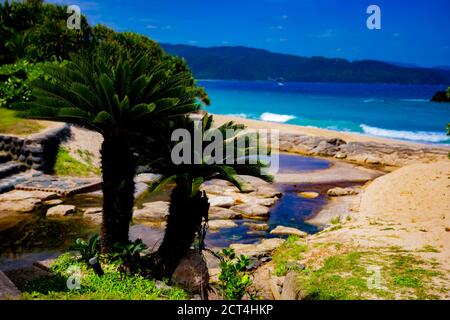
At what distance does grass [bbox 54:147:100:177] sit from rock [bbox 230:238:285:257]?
9360mm

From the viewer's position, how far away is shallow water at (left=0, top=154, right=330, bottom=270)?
1127 centimetres

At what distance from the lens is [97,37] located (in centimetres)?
4197

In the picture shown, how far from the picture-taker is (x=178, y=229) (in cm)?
933

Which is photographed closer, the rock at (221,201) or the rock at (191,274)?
the rock at (191,274)

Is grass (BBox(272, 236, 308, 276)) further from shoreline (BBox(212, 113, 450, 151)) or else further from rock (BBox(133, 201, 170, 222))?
shoreline (BBox(212, 113, 450, 151))

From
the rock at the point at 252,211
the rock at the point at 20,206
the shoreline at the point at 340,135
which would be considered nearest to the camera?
the rock at the point at 20,206

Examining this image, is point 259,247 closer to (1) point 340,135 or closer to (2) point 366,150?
(2) point 366,150

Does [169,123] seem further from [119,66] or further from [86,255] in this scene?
[86,255]

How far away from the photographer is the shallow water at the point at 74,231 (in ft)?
37.0

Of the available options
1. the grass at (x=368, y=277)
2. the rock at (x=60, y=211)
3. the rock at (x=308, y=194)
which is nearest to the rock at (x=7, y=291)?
the grass at (x=368, y=277)

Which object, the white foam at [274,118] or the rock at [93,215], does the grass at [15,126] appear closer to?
the rock at [93,215]

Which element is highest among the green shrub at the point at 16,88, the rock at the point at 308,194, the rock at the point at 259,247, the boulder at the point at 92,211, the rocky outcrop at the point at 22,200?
the green shrub at the point at 16,88

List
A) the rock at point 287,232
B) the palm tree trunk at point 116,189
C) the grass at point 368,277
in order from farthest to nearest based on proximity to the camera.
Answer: the rock at point 287,232, the palm tree trunk at point 116,189, the grass at point 368,277

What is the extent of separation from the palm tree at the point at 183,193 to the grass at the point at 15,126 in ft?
42.1
